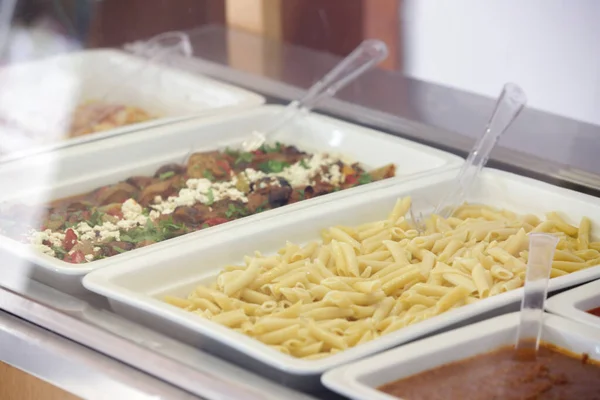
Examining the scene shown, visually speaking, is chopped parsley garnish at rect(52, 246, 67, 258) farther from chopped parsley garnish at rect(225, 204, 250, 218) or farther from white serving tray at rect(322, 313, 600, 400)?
white serving tray at rect(322, 313, 600, 400)

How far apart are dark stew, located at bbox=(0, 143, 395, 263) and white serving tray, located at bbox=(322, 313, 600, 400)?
1.78ft

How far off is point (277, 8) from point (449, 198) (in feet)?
2.96

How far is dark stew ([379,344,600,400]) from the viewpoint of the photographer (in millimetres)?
1067

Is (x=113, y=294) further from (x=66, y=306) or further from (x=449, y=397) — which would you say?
(x=449, y=397)

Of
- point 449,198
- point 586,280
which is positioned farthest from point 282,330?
point 449,198

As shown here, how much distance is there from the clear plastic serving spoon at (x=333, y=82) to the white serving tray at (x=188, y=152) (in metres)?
0.02

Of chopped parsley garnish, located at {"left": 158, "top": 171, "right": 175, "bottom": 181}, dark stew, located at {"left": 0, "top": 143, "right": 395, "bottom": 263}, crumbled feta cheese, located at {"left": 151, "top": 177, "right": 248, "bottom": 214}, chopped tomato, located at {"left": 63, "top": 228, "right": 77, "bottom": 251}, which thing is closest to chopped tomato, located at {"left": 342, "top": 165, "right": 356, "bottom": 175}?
dark stew, located at {"left": 0, "top": 143, "right": 395, "bottom": 263}

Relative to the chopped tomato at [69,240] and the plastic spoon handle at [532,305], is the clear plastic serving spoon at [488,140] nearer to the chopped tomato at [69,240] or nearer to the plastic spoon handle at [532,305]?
the plastic spoon handle at [532,305]

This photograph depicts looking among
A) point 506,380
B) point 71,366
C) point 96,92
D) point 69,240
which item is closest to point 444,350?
point 506,380

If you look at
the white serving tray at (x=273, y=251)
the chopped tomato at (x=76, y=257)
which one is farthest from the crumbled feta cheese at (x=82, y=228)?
the white serving tray at (x=273, y=251)

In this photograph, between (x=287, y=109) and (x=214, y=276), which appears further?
(x=287, y=109)

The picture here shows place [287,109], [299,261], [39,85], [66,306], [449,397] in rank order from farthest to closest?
1. [39,85]
2. [287,109]
3. [299,261]
4. [66,306]
5. [449,397]

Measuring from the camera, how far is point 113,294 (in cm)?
127

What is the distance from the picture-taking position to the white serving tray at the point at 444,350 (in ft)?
3.43
